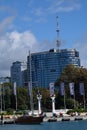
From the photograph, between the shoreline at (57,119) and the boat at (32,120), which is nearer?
the boat at (32,120)

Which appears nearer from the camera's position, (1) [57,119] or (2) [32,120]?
(2) [32,120]

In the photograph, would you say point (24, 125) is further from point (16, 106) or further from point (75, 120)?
point (16, 106)

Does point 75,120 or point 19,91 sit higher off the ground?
point 19,91

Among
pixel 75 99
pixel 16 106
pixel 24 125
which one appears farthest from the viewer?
pixel 75 99

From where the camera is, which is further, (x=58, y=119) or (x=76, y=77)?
(x=76, y=77)

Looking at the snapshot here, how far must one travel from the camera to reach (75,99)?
158 meters

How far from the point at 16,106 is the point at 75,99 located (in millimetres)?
22994

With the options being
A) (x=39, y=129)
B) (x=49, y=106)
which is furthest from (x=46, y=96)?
(x=39, y=129)

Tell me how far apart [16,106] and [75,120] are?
3886cm

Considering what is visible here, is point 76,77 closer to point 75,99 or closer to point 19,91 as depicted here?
point 75,99

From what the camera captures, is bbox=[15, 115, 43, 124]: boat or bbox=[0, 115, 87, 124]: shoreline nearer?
bbox=[15, 115, 43, 124]: boat

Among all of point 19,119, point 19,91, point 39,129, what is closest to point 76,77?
point 19,91

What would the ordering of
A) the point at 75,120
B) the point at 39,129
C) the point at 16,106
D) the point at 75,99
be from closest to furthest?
the point at 39,129 → the point at 75,120 → the point at 16,106 → the point at 75,99

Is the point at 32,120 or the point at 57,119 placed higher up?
the point at 57,119
